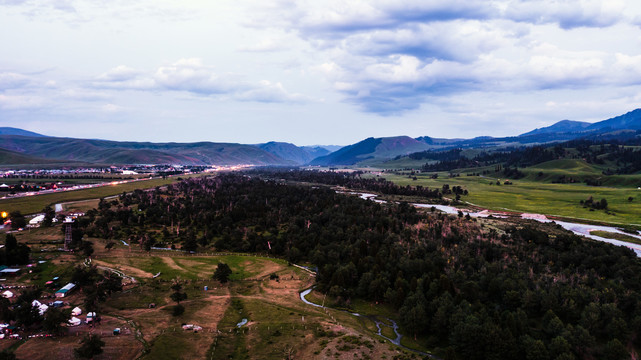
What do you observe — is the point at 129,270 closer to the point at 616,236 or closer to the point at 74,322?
the point at 74,322

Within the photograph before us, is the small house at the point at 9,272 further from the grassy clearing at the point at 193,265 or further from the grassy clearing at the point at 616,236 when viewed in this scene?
the grassy clearing at the point at 616,236

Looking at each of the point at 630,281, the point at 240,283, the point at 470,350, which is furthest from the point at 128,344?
the point at 630,281

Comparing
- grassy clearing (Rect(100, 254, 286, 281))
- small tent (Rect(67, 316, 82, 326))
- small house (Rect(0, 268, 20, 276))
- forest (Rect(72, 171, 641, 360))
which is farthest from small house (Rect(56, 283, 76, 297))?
forest (Rect(72, 171, 641, 360))

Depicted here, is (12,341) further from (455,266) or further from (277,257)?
(455,266)

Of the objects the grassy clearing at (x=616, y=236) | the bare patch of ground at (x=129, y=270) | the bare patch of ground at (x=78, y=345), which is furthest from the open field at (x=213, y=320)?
the grassy clearing at (x=616, y=236)

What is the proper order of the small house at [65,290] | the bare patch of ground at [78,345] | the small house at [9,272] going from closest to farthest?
the bare patch of ground at [78,345] → the small house at [65,290] → the small house at [9,272]

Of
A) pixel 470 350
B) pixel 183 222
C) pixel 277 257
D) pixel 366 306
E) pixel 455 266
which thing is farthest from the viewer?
pixel 183 222

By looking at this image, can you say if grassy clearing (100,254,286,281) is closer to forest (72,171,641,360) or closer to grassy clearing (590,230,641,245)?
forest (72,171,641,360)

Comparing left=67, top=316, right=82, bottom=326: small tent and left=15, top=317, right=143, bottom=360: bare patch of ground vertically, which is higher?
left=67, top=316, right=82, bottom=326: small tent
